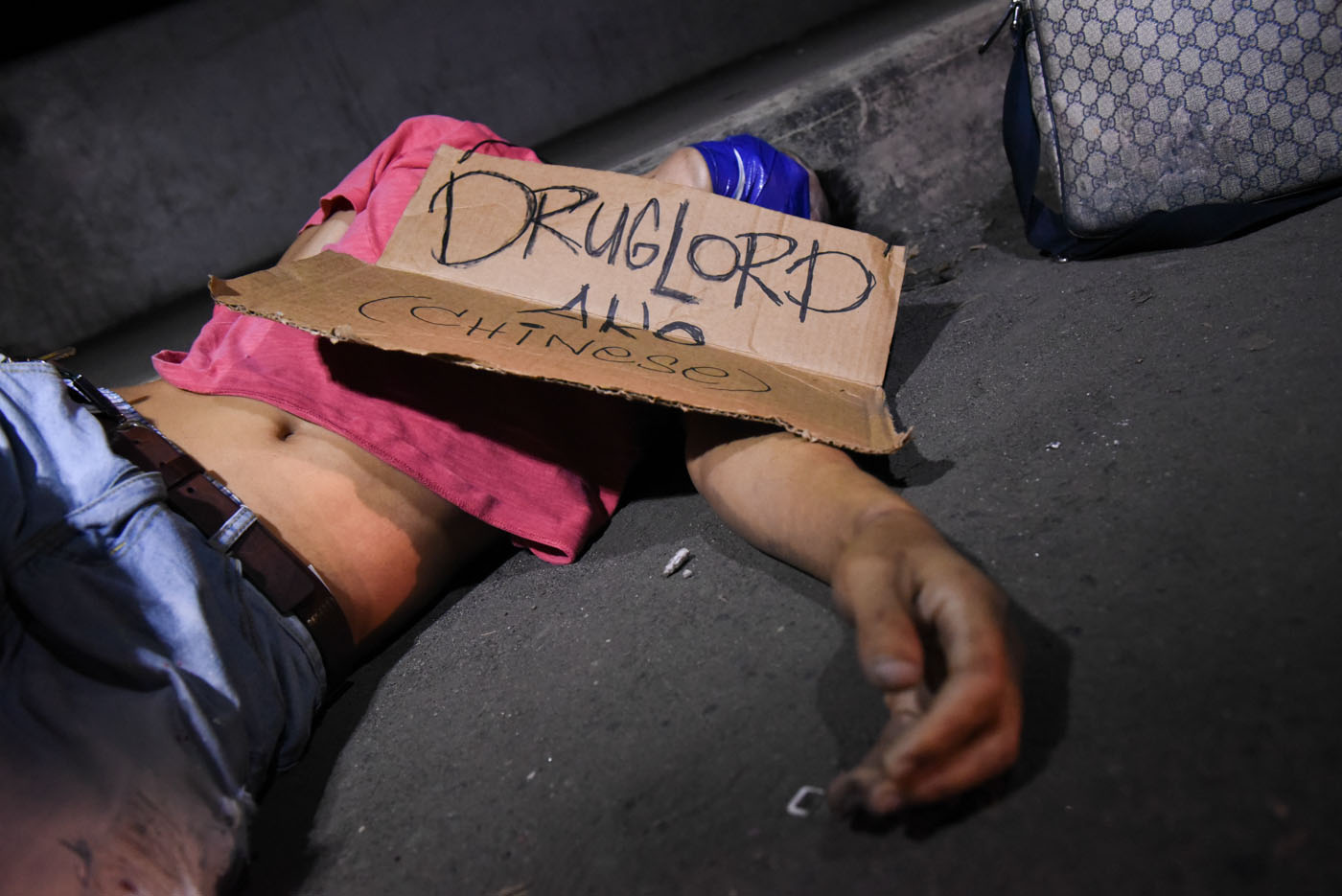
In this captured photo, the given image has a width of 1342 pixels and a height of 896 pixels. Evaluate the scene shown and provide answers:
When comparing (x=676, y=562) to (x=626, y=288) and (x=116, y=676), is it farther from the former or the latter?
(x=116, y=676)

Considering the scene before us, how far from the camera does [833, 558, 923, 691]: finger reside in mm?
594

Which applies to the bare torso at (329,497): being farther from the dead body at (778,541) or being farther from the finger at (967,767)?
the finger at (967,767)

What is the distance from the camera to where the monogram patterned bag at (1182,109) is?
131 centimetres

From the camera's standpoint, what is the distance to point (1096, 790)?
588 mm

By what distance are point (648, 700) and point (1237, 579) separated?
0.52 meters

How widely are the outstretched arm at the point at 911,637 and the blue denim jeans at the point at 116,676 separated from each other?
22.8 inches

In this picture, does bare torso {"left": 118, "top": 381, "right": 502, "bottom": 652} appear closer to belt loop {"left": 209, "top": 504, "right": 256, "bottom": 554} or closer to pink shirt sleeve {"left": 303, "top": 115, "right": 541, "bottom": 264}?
belt loop {"left": 209, "top": 504, "right": 256, "bottom": 554}

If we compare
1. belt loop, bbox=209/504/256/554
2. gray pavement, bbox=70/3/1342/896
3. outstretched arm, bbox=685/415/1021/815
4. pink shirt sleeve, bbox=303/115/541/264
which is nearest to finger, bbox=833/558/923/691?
outstretched arm, bbox=685/415/1021/815

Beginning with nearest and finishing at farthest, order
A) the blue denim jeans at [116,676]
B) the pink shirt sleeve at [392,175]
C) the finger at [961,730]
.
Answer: the finger at [961,730], the blue denim jeans at [116,676], the pink shirt sleeve at [392,175]

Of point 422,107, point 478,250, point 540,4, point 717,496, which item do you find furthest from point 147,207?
point 717,496

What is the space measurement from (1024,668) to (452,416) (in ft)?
2.40

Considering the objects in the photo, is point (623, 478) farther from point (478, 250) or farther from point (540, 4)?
point (540, 4)

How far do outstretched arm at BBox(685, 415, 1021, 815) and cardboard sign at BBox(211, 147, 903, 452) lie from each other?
4.7 inches

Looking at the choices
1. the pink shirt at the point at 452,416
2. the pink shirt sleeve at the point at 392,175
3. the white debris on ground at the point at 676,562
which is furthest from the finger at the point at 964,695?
the pink shirt sleeve at the point at 392,175
